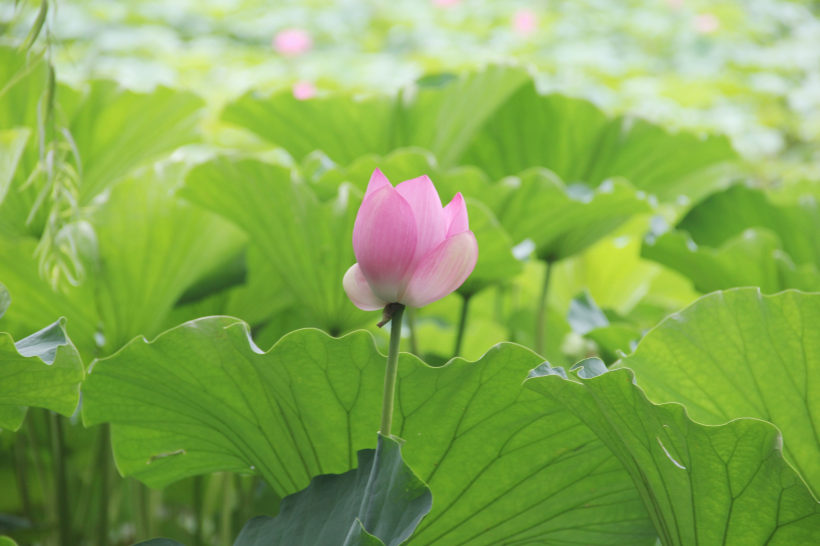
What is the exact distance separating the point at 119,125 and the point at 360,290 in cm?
42

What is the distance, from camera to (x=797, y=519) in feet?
0.92

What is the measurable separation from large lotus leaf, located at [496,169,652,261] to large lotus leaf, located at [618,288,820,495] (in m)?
0.16

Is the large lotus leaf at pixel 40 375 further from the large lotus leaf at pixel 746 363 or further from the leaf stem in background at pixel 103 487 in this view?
the large lotus leaf at pixel 746 363

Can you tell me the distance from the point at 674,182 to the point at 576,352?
20 cm

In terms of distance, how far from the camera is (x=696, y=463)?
278 millimetres

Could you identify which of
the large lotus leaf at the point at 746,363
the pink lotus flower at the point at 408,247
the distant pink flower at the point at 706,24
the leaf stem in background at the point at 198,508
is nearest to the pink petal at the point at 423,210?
the pink lotus flower at the point at 408,247

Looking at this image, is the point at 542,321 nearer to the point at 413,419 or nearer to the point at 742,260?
the point at 742,260

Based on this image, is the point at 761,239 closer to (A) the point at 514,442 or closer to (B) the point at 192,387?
(A) the point at 514,442

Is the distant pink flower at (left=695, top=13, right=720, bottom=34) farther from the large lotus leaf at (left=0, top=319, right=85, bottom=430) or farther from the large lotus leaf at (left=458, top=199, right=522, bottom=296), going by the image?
the large lotus leaf at (left=0, top=319, right=85, bottom=430)

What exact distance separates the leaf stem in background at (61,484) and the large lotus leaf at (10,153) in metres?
0.17

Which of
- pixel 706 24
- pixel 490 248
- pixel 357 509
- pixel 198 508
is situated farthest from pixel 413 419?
pixel 706 24

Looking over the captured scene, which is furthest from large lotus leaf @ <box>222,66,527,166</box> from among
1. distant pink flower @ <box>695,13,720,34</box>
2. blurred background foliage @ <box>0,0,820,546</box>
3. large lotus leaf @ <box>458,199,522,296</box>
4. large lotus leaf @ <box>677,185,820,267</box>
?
distant pink flower @ <box>695,13,720,34</box>

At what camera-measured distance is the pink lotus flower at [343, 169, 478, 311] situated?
25 centimetres

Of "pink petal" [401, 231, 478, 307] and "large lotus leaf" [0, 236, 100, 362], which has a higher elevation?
"pink petal" [401, 231, 478, 307]
